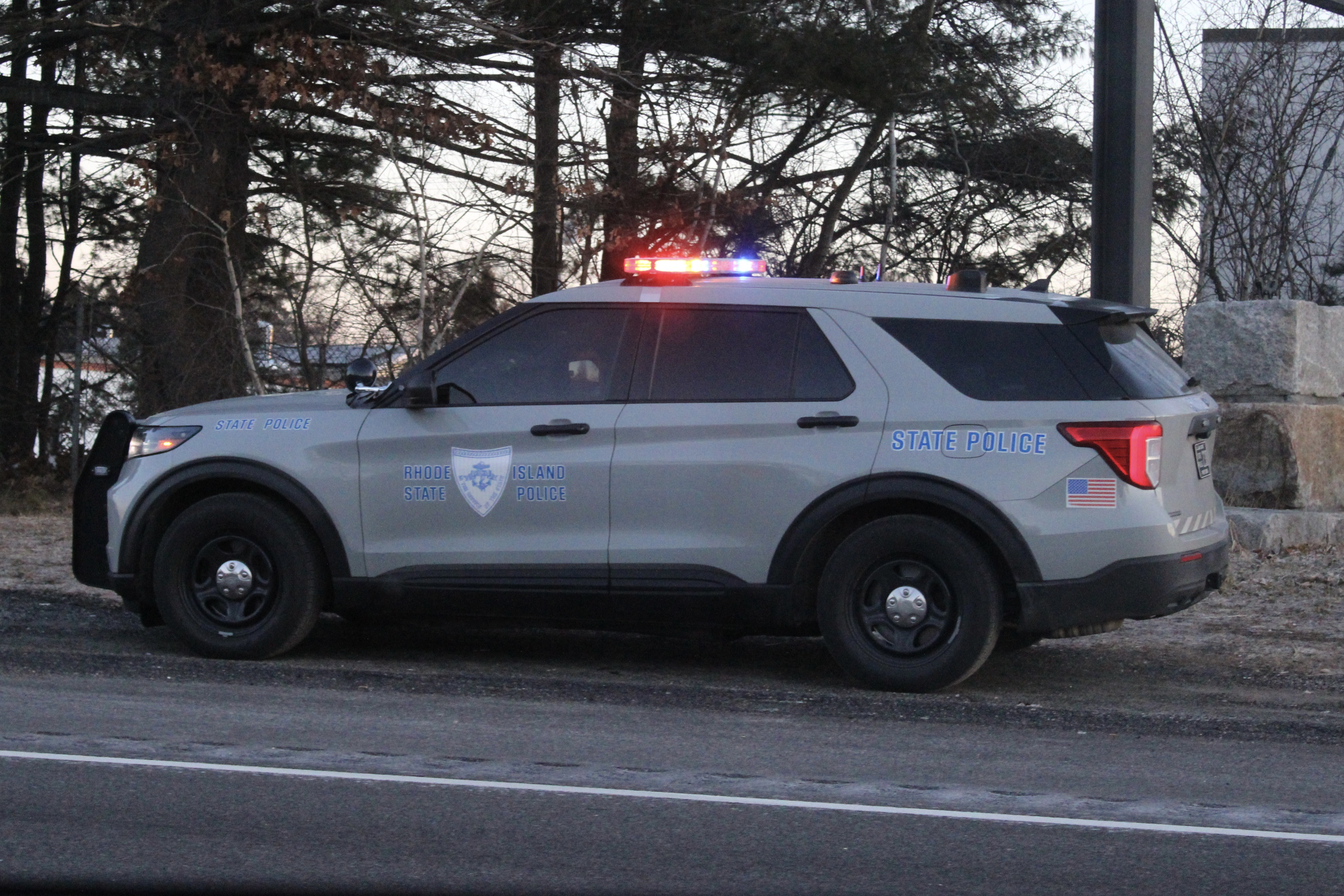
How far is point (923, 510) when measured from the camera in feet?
21.6

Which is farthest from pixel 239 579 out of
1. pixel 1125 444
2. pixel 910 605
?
pixel 1125 444

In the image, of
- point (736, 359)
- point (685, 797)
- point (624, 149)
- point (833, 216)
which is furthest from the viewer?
point (833, 216)

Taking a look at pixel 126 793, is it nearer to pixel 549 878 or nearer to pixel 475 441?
pixel 549 878

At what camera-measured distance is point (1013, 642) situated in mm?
7613

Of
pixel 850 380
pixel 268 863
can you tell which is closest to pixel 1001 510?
pixel 850 380

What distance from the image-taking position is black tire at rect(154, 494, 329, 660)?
7195 mm

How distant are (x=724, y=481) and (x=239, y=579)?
93.8 inches

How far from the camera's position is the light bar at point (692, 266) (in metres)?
7.09

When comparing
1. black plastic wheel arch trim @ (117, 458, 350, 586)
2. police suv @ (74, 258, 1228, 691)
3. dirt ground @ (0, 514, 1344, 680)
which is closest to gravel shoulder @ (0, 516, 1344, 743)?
dirt ground @ (0, 514, 1344, 680)

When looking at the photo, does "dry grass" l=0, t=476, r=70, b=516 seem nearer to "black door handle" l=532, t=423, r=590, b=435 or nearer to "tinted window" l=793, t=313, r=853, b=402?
"black door handle" l=532, t=423, r=590, b=435

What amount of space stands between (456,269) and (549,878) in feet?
36.6

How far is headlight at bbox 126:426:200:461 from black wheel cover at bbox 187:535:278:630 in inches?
19.7

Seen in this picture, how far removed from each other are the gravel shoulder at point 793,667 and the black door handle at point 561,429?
43.9 inches

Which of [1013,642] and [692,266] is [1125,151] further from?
[692,266]
